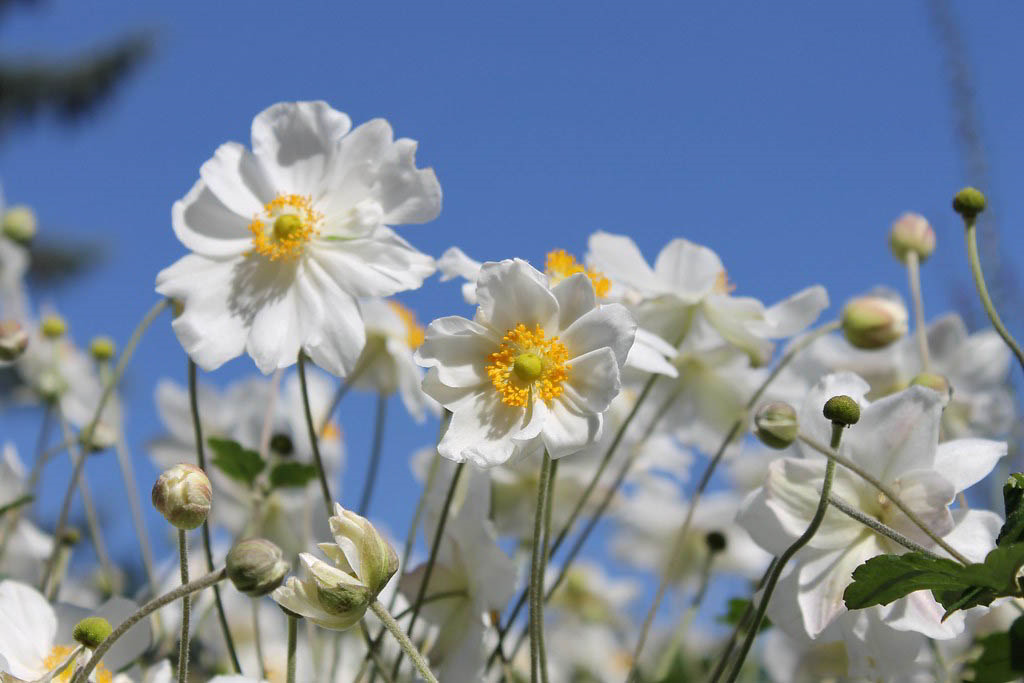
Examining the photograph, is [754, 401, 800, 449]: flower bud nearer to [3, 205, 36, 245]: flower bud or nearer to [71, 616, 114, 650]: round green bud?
[71, 616, 114, 650]: round green bud

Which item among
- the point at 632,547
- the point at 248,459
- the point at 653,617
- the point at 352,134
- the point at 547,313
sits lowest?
the point at 632,547

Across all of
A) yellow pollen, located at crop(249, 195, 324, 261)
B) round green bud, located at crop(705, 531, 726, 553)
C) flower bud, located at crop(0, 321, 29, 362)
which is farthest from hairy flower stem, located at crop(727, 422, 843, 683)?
flower bud, located at crop(0, 321, 29, 362)

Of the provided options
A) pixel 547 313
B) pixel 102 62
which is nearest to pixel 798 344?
pixel 547 313

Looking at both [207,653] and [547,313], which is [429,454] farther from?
[547,313]

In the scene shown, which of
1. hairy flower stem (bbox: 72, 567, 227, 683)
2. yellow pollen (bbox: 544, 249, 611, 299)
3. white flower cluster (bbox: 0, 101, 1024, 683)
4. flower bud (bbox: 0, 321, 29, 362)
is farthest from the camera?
flower bud (bbox: 0, 321, 29, 362)

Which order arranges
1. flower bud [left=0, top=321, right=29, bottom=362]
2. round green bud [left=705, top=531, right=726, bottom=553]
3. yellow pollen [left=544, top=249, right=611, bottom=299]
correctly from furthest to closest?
1. round green bud [left=705, top=531, right=726, bottom=553]
2. flower bud [left=0, top=321, right=29, bottom=362]
3. yellow pollen [left=544, top=249, right=611, bottom=299]

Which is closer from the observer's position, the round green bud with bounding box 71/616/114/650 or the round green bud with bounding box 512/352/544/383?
the round green bud with bounding box 71/616/114/650

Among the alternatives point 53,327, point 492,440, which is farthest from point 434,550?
point 53,327

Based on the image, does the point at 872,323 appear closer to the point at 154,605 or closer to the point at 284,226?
the point at 284,226
